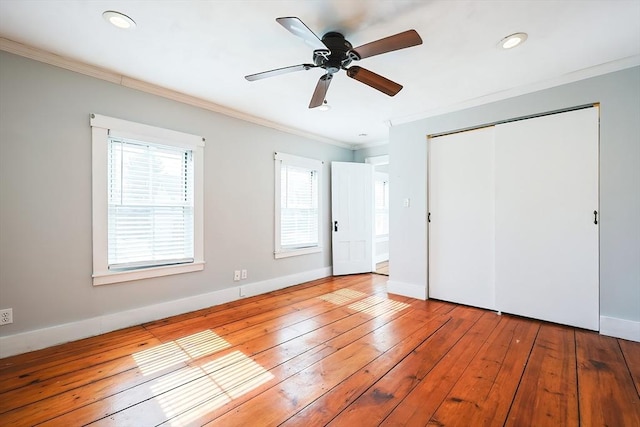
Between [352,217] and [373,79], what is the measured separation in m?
3.25

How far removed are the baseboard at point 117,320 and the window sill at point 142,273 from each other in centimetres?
33

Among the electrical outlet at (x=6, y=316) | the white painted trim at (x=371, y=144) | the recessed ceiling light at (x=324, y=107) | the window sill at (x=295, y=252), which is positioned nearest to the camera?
the electrical outlet at (x=6, y=316)

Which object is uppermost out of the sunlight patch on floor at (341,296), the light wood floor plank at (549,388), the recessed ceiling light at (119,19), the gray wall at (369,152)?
the recessed ceiling light at (119,19)

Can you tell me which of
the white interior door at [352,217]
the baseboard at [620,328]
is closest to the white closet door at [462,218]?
the baseboard at [620,328]

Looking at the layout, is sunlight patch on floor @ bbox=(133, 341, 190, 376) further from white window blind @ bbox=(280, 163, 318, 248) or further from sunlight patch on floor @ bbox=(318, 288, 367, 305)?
white window blind @ bbox=(280, 163, 318, 248)

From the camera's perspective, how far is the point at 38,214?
7.75ft

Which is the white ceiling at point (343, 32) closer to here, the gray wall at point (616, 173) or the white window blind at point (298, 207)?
the gray wall at point (616, 173)

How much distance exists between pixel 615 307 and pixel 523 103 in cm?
220

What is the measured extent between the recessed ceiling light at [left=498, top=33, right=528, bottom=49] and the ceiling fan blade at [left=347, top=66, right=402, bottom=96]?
0.88m

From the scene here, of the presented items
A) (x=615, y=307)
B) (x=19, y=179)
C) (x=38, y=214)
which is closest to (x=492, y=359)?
(x=615, y=307)

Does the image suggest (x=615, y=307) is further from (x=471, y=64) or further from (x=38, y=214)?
(x=38, y=214)

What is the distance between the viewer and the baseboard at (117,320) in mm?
2281

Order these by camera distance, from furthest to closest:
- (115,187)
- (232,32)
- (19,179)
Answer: (115,187) < (19,179) < (232,32)

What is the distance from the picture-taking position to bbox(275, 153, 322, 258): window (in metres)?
4.29
